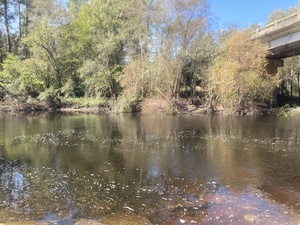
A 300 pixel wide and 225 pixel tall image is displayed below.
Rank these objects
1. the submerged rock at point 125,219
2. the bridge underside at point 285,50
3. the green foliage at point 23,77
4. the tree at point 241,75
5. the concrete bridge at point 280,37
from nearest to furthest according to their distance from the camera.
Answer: the submerged rock at point 125,219 → the concrete bridge at point 280,37 → the bridge underside at point 285,50 → the tree at point 241,75 → the green foliage at point 23,77

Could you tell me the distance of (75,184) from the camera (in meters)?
9.55

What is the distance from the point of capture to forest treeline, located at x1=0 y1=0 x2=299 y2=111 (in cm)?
3147

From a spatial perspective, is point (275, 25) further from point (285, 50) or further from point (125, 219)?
point (125, 219)

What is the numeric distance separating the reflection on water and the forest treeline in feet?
47.6

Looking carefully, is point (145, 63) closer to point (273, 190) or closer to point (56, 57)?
point (56, 57)

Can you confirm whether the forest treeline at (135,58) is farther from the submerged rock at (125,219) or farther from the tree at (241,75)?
the submerged rock at (125,219)

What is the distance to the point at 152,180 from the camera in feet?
32.5

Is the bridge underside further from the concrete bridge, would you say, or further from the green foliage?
the green foliage

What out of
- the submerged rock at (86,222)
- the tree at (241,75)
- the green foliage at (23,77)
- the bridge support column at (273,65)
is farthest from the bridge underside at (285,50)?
the green foliage at (23,77)

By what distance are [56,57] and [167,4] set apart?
2048 centimetres

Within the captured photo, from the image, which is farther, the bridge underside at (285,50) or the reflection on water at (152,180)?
the bridge underside at (285,50)

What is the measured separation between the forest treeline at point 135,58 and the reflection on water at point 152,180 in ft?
47.6

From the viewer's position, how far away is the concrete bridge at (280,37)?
2667 cm

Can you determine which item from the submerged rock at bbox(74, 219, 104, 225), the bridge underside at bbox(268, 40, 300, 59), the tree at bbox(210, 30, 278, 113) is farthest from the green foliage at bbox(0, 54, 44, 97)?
the submerged rock at bbox(74, 219, 104, 225)
